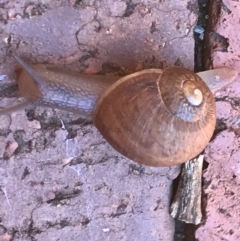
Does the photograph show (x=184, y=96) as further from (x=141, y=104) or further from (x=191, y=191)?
(x=191, y=191)

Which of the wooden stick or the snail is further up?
the snail

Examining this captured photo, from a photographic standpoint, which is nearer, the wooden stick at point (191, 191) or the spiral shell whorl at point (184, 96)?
the spiral shell whorl at point (184, 96)

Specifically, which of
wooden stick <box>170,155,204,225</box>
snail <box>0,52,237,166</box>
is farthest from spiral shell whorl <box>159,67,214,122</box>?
wooden stick <box>170,155,204,225</box>

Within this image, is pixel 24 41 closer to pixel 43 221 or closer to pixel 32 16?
pixel 32 16

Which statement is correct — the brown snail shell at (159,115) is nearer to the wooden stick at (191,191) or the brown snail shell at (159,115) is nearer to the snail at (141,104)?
the snail at (141,104)

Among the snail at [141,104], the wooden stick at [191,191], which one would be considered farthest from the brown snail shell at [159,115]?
the wooden stick at [191,191]

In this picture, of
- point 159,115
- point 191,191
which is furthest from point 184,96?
point 191,191

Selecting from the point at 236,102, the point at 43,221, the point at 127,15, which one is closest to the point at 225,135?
the point at 236,102

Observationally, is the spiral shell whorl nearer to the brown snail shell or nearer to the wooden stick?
the brown snail shell

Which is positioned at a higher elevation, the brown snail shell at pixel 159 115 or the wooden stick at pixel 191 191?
the brown snail shell at pixel 159 115
